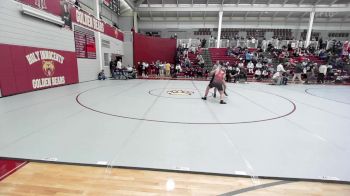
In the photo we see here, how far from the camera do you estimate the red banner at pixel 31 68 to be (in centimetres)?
661

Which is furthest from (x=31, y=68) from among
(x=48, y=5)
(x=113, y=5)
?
(x=113, y=5)

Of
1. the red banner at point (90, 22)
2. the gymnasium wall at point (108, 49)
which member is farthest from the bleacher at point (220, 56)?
the red banner at point (90, 22)

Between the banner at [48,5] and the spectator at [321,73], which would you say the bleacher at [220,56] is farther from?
the banner at [48,5]

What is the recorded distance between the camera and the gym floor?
8.43 ft

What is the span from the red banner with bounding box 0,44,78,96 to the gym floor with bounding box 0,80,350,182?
5.63 ft

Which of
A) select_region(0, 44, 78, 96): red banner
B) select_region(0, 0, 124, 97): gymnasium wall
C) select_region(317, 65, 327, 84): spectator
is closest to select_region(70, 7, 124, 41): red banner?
select_region(0, 0, 124, 97): gymnasium wall

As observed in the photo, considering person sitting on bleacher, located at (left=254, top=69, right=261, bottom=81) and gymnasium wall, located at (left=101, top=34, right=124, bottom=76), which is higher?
gymnasium wall, located at (left=101, top=34, right=124, bottom=76)

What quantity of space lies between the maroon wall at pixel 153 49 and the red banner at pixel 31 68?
8.94 meters

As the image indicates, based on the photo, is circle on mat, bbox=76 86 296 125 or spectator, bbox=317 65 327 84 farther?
spectator, bbox=317 65 327 84

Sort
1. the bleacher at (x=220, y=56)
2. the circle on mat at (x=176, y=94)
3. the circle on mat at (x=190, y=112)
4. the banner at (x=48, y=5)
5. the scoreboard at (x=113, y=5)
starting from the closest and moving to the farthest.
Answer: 1. the circle on mat at (x=190, y=112)
2. the circle on mat at (x=176, y=94)
3. the banner at (x=48, y=5)
4. the scoreboard at (x=113, y=5)
5. the bleacher at (x=220, y=56)

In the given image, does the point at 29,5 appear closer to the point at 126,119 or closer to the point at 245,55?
the point at 126,119

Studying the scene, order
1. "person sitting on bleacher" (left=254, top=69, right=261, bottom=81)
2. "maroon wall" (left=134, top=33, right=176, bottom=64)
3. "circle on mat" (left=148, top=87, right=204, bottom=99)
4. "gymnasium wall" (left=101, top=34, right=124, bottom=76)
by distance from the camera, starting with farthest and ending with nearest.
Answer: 1. "maroon wall" (left=134, top=33, right=176, bottom=64)
2. "person sitting on bleacher" (left=254, top=69, right=261, bottom=81)
3. "gymnasium wall" (left=101, top=34, right=124, bottom=76)
4. "circle on mat" (left=148, top=87, right=204, bottom=99)

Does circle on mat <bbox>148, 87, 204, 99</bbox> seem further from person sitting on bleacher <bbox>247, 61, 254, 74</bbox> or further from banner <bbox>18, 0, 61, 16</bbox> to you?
person sitting on bleacher <bbox>247, 61, 254, 74</bbox>

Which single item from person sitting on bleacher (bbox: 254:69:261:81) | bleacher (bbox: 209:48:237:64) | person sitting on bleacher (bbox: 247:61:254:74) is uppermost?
bleacher (bbox: 209:48:237:64)
